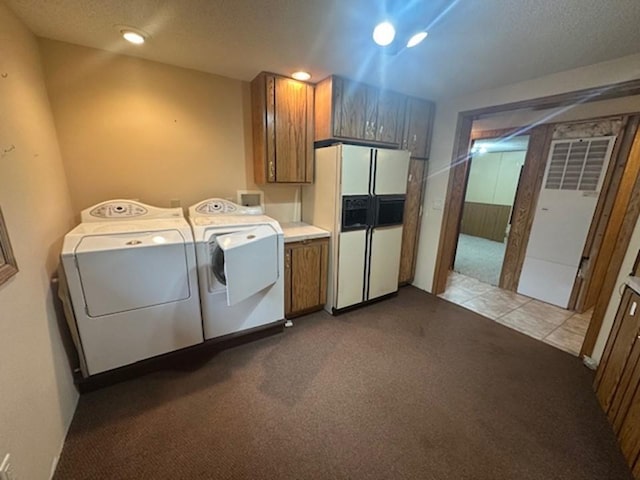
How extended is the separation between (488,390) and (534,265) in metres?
2.19

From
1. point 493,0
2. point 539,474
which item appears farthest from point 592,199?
point 539,474

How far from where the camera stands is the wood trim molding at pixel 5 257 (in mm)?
1111

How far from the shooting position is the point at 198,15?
1.51m

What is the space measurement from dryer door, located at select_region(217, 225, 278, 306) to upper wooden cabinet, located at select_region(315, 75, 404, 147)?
4.00ft

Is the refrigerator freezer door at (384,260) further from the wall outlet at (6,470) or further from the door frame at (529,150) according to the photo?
the wall outlet at (6,470)

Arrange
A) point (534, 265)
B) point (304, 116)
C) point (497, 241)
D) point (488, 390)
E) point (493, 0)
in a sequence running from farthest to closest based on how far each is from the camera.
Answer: point (497, 241), point (534, 265), point (304, 116), point (488, 390), point (493, 0)

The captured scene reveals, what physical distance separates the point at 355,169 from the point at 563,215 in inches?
102

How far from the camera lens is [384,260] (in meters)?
3.03

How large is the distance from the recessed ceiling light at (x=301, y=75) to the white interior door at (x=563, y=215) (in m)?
2.96

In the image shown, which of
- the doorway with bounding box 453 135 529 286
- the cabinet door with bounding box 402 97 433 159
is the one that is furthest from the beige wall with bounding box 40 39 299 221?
the doorway with bounding box 453 135 529 286

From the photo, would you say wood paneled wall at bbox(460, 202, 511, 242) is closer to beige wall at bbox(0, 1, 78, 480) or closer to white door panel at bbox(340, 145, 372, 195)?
white door panel at bbox(340, 145, 372, 195)

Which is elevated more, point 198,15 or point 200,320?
point 198,15

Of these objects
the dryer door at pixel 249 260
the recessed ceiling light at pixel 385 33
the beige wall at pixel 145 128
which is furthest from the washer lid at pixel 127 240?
the recessed ceiling light at pixel 385 33

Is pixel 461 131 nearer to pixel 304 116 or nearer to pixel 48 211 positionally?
pixel 304 116
